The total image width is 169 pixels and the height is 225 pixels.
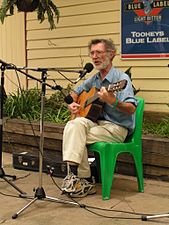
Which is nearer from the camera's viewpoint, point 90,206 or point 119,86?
point 119,86

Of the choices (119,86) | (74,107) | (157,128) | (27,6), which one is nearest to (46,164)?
(74,107)

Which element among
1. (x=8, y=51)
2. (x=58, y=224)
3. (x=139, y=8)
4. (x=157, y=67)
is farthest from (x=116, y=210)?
(x=8, y=51)

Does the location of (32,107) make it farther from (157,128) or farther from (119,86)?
(119,86)

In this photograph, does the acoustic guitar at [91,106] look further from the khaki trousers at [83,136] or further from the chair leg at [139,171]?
the chair leg at [139,171]

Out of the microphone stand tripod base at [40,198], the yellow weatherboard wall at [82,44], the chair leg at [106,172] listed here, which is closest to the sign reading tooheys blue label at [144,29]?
the yellow weatherboard wall at [82,44]

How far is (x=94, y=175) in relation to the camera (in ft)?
12.7

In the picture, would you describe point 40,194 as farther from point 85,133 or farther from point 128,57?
point 128,57

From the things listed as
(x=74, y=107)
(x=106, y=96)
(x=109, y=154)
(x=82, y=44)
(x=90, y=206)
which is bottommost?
(x=90, y=206)

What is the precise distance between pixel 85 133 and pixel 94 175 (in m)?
0.64

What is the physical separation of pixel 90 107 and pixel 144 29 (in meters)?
1.67

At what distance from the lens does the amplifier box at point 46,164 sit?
3.94m

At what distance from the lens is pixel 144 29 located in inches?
186

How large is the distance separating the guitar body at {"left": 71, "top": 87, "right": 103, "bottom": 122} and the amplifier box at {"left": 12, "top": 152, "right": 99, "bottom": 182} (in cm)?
58

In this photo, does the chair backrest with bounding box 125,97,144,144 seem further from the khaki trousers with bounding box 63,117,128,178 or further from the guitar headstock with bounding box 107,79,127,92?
the guitar headstock with bounding box 107,79,127,92
